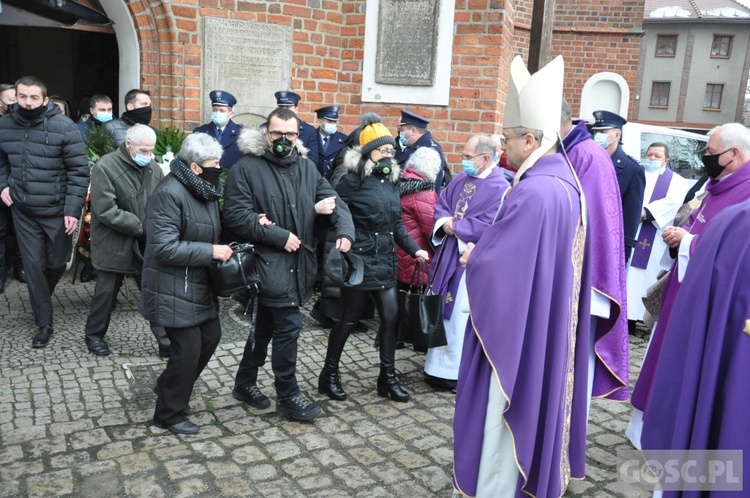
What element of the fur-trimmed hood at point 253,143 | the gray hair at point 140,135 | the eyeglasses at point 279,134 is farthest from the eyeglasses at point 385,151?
the gray hair at point 140,135

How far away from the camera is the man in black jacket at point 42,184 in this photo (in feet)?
17.4

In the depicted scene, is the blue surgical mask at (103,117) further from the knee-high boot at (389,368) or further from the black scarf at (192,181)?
the knee-high boot at (389,368)

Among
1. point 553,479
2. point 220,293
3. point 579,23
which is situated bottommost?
point 553,479

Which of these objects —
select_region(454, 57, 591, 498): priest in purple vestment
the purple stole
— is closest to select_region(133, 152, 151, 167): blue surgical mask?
select_region(454, 57, 591, 498): priest in purple vestment

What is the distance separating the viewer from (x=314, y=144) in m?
7.22

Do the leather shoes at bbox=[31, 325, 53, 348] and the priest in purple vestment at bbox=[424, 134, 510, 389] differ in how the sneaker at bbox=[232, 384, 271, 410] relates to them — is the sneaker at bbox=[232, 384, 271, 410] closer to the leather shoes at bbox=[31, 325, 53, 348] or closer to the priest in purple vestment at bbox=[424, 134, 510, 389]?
the priest in purple vestment at bbox=[424, 134, 510, 389]

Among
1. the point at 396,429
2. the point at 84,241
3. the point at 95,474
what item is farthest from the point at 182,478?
the point at 84,241

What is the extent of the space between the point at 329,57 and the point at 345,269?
4568 millimetres

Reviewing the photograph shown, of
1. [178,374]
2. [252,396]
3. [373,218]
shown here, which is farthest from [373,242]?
[178,374]

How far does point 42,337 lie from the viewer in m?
5.34

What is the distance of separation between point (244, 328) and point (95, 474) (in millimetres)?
2589

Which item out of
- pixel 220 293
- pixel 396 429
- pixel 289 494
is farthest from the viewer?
pixel 396 429

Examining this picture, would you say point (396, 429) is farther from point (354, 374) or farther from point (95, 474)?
point (95, 474)

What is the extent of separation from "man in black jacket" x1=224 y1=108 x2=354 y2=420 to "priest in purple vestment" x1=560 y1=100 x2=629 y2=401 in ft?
4.80
